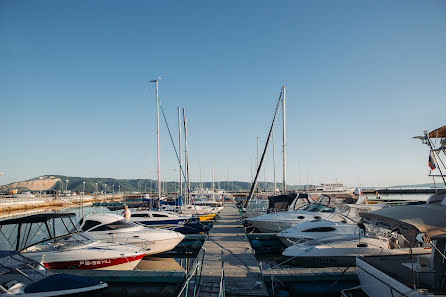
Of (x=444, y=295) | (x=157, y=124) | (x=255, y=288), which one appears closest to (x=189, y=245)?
(x=255, y=288)

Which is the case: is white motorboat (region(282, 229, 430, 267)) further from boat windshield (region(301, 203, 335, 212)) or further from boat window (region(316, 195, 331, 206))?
boat window (region(316, 195, 331, 206))

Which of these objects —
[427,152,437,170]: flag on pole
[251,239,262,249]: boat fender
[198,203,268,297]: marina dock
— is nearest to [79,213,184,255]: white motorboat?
[198,203,268,297]: marina dock

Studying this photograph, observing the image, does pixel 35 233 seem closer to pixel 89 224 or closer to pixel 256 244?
pixel 89 224

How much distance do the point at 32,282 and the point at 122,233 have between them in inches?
258

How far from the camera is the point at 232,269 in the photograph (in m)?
9.20

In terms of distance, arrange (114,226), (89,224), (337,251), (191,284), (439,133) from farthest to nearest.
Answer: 1. (114,226)
2. (89,224)
3. (337,251)
4. (439,133)
5. (191,284)

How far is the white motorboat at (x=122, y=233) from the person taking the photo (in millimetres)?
12750

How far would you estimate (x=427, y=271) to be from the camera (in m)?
6.11

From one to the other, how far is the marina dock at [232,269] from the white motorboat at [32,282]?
111 inches

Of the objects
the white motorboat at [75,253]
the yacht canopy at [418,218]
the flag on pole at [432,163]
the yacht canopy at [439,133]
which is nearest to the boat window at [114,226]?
the white motorboat at [75,253]

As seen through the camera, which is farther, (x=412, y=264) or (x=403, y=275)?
(x=403, y=275)

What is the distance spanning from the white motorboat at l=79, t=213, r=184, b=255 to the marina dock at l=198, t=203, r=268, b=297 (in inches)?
91.0

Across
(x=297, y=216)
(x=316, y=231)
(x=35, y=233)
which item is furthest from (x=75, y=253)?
(x=297, y=216)

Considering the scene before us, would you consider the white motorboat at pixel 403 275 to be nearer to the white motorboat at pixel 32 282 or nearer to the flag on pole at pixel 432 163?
the flag on pole at pixel 432 163
